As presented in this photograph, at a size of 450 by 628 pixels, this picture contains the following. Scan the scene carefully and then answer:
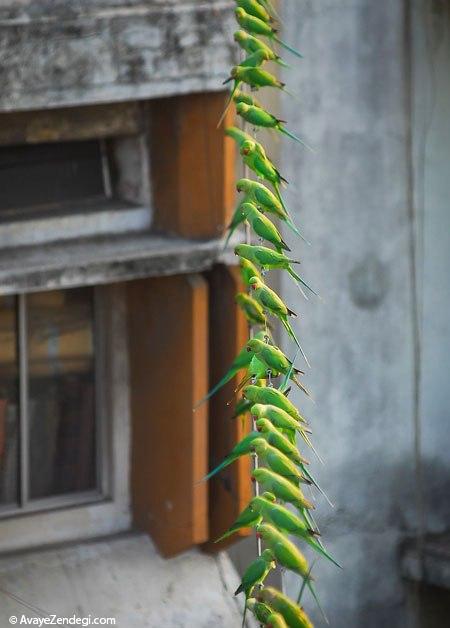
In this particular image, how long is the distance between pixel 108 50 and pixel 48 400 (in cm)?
174

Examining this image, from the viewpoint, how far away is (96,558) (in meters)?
7.58

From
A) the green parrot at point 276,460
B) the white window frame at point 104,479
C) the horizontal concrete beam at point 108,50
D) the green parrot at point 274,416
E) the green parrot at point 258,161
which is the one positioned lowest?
the white window frame at point 104,479

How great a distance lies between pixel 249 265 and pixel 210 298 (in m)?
3.18

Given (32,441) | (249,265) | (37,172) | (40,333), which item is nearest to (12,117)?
(37,172)

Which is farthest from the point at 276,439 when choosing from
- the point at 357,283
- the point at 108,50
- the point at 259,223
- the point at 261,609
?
the point at 357,283

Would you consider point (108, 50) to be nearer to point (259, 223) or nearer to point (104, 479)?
point (104, 479)

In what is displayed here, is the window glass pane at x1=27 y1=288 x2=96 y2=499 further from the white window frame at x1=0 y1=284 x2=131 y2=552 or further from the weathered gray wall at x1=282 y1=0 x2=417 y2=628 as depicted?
the weathered gray wall at x1=282 y1=0 x2=417 y2=628

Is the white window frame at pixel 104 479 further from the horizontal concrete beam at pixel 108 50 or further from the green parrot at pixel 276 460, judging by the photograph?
the green parrot at pixel 276 460

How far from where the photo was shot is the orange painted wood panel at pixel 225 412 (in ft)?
23.5

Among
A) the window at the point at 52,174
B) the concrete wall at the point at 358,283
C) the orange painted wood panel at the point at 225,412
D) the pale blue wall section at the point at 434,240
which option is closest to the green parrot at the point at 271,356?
the orange painted wood panel at the point at 225,412

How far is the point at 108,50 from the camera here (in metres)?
6.71

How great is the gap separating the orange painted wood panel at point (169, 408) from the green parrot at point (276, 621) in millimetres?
3730

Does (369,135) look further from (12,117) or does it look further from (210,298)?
(12,117)

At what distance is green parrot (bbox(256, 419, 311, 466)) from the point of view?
367cm
